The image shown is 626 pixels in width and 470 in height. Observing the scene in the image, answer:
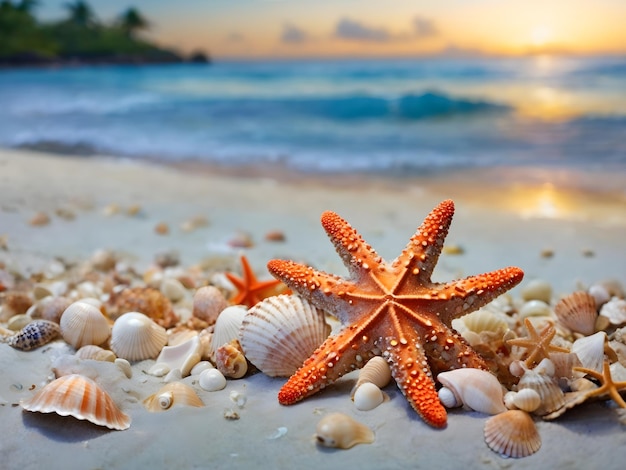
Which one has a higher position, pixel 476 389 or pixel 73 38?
pixel 73 38

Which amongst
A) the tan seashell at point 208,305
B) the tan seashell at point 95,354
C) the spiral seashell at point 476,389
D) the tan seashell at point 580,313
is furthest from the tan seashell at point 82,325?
the tan seashell at point 580,313

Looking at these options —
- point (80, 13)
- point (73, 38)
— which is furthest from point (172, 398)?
point (73, 38)

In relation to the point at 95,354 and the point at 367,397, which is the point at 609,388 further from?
the point at 95,354

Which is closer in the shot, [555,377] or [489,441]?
[489,441]

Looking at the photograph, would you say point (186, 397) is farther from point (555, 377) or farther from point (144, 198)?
point (144, 198)

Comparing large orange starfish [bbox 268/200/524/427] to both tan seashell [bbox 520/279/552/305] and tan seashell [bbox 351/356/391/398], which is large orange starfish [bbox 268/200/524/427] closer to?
tan seashell [bbox 351/356/391/398]

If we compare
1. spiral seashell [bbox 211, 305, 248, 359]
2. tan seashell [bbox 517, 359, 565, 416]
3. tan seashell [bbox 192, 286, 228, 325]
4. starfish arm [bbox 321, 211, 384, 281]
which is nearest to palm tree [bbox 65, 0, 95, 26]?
tan seashell [bbox 192, 286, 228, 325]

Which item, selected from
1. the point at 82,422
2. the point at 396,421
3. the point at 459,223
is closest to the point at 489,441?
the point at 396,421
